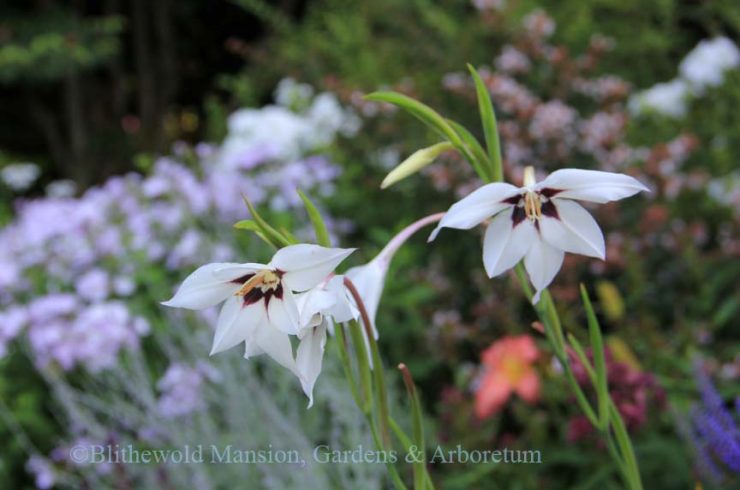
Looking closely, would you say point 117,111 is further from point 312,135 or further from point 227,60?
point 312,135

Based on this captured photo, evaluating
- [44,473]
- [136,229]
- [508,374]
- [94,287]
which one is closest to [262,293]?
[508,374]

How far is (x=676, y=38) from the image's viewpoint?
474 centimetres

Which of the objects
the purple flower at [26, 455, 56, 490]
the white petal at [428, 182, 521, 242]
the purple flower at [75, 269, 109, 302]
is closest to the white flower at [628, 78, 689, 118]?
the purple flower at [75, 269, 109, 302]

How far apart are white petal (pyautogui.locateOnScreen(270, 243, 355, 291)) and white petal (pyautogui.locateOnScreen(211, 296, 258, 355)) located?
47mm

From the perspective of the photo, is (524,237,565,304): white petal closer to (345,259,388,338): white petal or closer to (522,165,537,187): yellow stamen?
(522,165,537,187): yellow stamen

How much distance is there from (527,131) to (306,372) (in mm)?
2252

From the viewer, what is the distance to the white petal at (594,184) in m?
0.74

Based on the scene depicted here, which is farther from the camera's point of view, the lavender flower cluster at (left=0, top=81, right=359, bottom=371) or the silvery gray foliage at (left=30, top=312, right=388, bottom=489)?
the lavender flower cluster at (left=0, top=81, right=359, bottom=371)

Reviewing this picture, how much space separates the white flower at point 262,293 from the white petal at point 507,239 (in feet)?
0.46

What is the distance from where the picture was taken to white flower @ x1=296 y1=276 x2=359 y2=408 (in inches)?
27.3

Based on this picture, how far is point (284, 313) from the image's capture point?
73 centimetres

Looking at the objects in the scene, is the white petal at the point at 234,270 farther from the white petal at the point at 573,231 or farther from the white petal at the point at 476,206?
the white petal at the point at 573,231

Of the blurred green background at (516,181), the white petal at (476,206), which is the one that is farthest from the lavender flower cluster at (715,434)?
the white petal at (476,206)

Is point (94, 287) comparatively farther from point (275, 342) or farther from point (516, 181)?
point (275, 342)
